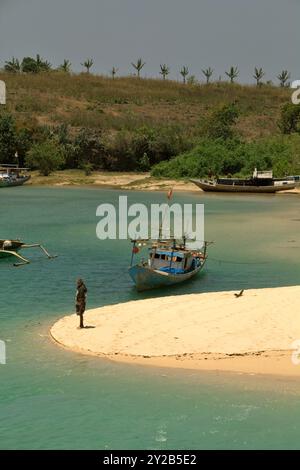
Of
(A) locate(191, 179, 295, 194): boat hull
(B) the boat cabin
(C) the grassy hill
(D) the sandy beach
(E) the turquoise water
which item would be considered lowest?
(E) the turquoise water

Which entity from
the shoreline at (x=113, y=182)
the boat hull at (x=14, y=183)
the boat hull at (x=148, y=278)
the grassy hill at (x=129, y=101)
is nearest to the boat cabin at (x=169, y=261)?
the boat hull at (x=148, y=278)

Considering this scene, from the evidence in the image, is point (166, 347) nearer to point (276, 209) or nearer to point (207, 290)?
point (207, 290)

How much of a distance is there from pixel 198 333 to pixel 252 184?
65811 mm

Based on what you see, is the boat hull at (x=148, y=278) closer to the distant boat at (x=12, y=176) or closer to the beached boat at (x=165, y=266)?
the beached boat at (x=165, y=266)

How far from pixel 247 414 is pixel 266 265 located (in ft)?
67.8

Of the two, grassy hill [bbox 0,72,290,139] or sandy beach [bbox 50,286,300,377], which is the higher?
grassy hill [bbox 0,72,290,139]

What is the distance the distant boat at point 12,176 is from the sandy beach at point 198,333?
69.6m

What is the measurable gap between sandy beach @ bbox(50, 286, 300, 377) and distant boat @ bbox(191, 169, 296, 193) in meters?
59.7

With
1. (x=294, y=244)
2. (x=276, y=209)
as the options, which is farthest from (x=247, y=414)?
(x=276, y=209)

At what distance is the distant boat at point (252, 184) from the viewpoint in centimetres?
8531

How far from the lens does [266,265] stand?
36594 millimetres

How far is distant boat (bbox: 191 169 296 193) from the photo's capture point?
3359 inches

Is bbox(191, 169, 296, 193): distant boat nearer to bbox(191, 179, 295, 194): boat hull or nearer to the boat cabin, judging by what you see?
bbox(191, 179, 295, 194): boat hull

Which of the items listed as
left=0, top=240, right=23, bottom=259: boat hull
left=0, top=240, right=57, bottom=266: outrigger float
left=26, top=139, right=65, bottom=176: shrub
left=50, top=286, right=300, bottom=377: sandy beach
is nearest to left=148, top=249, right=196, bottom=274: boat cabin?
left=50, top=286, right=300, bottom=377: sandy beach
